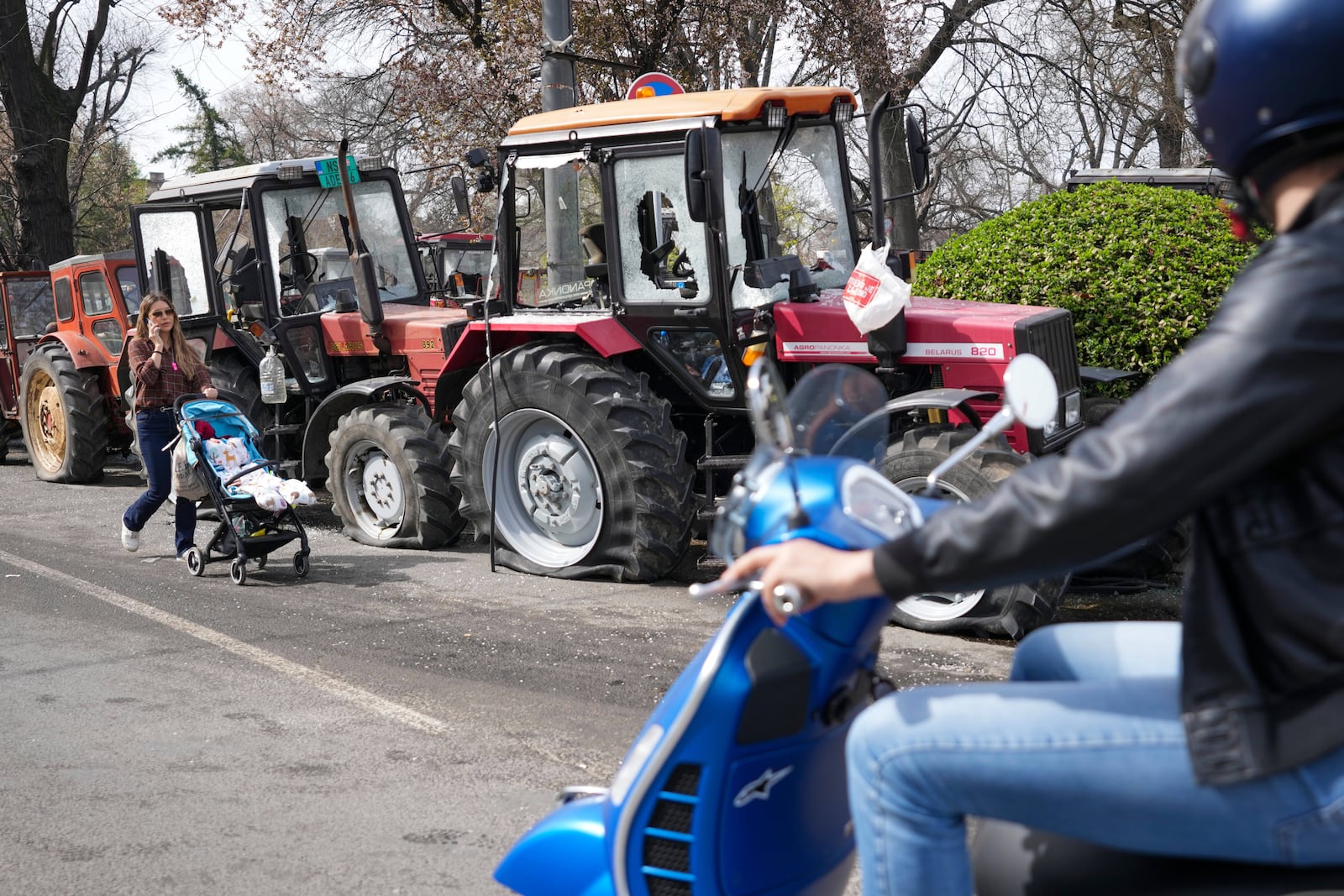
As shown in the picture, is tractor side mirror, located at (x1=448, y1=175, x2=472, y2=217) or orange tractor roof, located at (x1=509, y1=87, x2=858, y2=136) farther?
tractor side mirror, located at (x1=448, y1=175, x2=472, y2=217)

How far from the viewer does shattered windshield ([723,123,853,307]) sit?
677 centimetres

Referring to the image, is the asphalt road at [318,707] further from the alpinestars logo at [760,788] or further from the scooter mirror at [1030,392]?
the scooter mirror at [1030,392]

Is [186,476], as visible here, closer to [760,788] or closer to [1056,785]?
[760,788]

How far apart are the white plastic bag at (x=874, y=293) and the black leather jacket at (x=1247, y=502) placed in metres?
4.75

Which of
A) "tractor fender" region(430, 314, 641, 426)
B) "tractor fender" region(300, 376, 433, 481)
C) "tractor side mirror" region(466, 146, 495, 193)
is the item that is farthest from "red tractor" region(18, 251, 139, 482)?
"tractor side mirror" region(466, 146, 495, 193)

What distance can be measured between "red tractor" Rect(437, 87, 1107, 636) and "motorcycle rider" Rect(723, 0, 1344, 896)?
4442 millimetres

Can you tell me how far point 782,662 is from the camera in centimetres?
201

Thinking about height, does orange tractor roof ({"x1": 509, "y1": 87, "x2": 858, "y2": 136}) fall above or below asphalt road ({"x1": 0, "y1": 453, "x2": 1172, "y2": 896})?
above

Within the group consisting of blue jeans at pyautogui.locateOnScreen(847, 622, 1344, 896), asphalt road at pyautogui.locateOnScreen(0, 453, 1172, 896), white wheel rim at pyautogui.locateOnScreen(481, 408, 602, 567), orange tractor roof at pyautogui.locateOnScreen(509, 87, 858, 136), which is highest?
orange tractor roof at pyautogui.locateOnScreen(509, 87, 858, 136)

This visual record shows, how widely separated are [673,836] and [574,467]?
5322 millimetres

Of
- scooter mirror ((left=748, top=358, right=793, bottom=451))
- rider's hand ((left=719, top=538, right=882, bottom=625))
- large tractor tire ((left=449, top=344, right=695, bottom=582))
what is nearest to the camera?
rider's hand ((left=719, top=538, right=882, bottom=625))

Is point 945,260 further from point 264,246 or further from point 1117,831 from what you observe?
point 1117,831

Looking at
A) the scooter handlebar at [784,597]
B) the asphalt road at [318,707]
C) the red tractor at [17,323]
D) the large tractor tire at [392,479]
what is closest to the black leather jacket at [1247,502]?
the scooter handlebar at [784,597]

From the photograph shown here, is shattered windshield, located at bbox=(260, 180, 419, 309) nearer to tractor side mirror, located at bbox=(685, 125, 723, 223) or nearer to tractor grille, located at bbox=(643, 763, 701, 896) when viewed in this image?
tractor side mirror, located at bbox=(685, 125, 723, 223)
